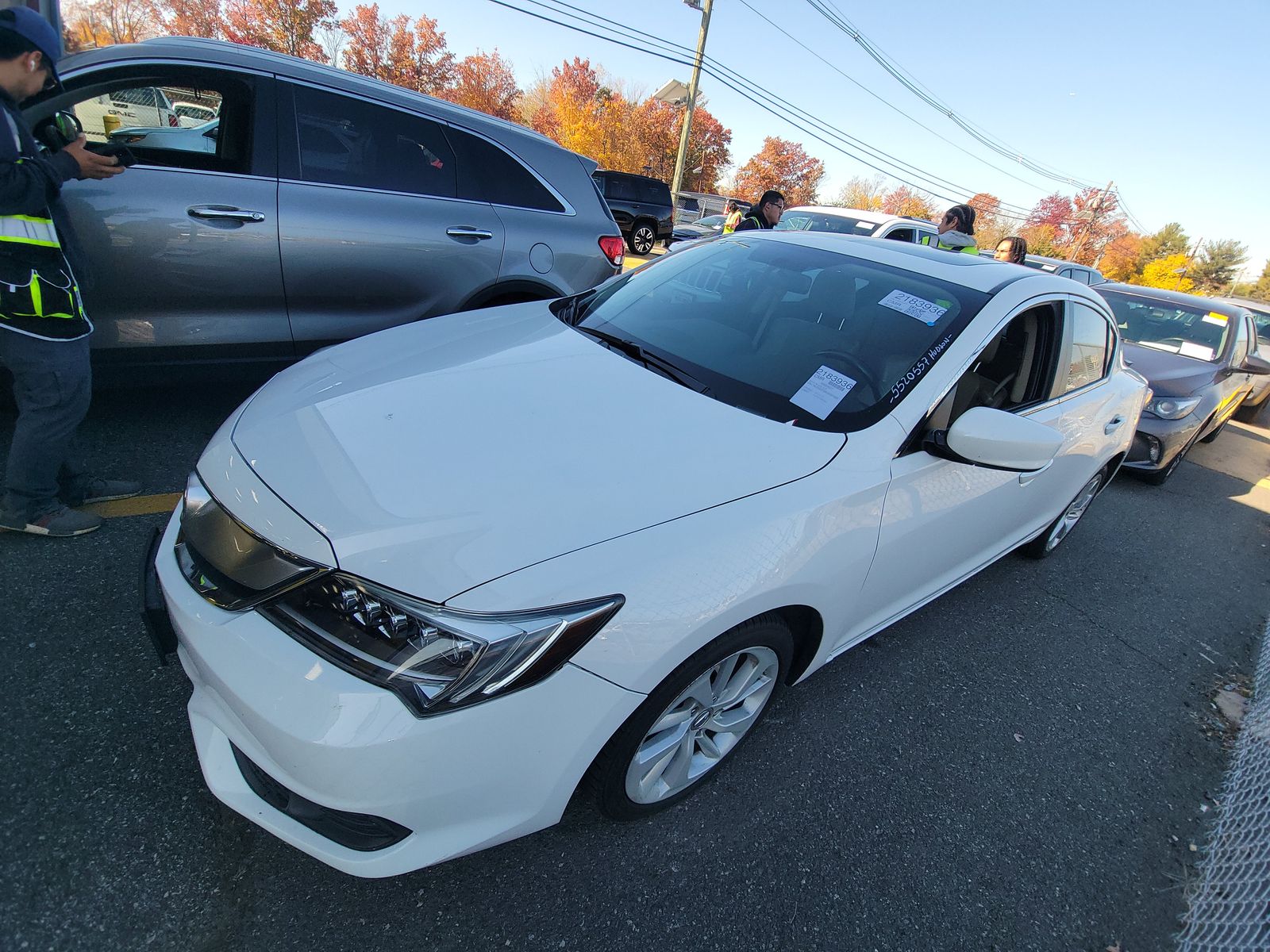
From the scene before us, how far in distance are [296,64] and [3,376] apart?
207 centimetres

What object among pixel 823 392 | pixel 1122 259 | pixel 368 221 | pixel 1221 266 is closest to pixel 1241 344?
pixel 823 392

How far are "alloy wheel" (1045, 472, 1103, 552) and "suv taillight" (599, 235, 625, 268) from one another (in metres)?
3.17

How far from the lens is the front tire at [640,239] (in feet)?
55.6

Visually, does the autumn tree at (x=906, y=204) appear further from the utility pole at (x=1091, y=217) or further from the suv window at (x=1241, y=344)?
the suv window at (x=1241, y=344)

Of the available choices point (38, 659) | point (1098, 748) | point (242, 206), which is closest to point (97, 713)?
point (38, 659)

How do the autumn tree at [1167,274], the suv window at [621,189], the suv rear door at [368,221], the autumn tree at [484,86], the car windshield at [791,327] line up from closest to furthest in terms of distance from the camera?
the car windshield at [791,327] < the suv rear door at [368,221] < the suv window at [621,189] < the autumn tree at [484,86] < the autumn tree at [1167,274]

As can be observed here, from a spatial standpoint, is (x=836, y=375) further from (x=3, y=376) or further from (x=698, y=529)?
(x=3, y=376)

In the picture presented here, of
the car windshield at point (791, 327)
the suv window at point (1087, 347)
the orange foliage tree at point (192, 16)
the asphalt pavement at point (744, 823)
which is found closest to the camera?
the asphalt pavement at point (744, 823)

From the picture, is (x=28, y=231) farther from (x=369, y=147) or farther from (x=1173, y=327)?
(x=1173, y=327)

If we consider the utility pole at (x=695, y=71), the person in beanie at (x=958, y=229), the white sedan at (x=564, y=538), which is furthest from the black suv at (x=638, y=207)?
the white sedan at (x=564, y=538)

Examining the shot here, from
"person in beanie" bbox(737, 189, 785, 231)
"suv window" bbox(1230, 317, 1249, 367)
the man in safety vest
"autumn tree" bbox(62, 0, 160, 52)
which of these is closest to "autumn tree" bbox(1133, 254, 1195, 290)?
"suv window" bbox(1230, 317, 1249, 367)

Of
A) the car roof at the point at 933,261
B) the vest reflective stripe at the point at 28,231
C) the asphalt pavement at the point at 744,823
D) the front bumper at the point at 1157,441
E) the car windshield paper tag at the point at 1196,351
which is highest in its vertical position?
the car roof at the point at 933,261

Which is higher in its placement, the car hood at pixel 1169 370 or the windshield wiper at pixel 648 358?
the car hood at pixel 1169 370

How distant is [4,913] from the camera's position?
4.53ft
